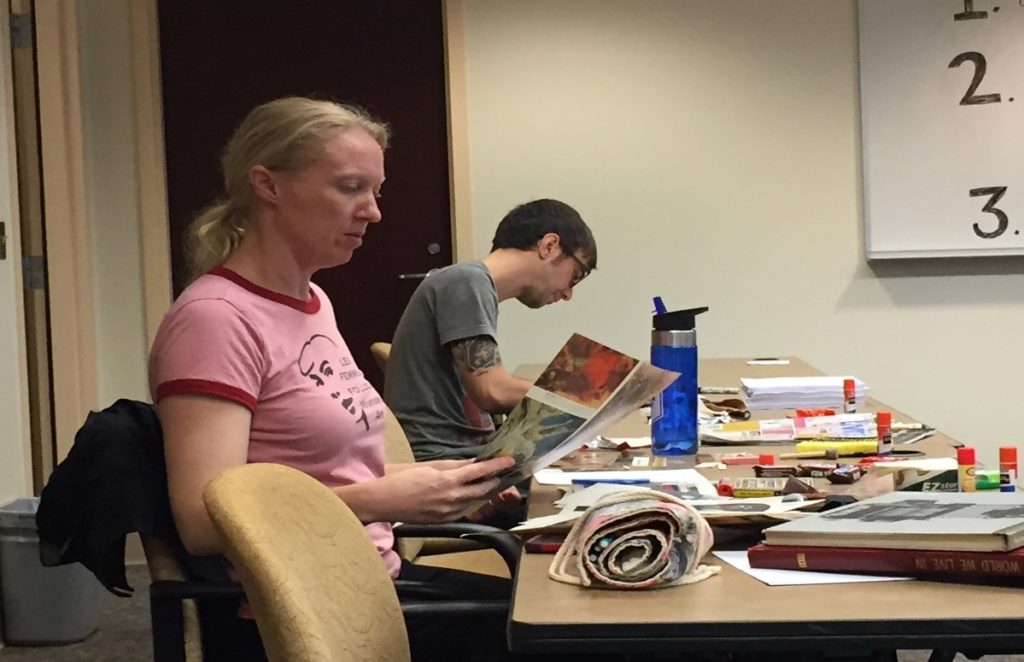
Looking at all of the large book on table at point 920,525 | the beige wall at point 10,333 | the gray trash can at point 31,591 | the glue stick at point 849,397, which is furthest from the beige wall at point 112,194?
the large book on table at point 920,525

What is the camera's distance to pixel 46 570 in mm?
3346

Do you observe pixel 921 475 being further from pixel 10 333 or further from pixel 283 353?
pixel 10 333

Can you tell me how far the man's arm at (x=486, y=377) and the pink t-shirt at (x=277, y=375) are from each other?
638 millimetres

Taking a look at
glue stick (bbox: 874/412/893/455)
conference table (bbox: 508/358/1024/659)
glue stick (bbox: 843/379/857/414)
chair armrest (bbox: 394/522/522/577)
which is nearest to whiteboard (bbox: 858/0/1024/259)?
glue stick (bbox: 843/379/857/414)

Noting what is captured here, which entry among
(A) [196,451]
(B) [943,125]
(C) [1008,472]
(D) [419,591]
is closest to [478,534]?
(D) [419,591]

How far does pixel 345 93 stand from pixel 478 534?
2.89 meters

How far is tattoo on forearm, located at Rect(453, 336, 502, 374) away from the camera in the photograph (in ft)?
8.13

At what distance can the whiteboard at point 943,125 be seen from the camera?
14.2 feet

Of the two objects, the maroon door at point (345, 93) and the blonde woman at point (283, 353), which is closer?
the blonde woman at point (283, 353)

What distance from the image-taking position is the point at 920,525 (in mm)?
1207

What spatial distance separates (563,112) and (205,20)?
1.31 m

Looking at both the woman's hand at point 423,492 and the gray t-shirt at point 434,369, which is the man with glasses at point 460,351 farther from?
the woman's hand at point 423,492

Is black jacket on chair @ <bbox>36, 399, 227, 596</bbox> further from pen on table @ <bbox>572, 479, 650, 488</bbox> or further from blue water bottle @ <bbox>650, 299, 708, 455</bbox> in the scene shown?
blue water bottle @ <bbox>650, 299, 708, 455</bbox>

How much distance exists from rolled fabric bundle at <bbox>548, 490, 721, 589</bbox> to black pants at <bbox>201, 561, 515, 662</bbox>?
0.40m
